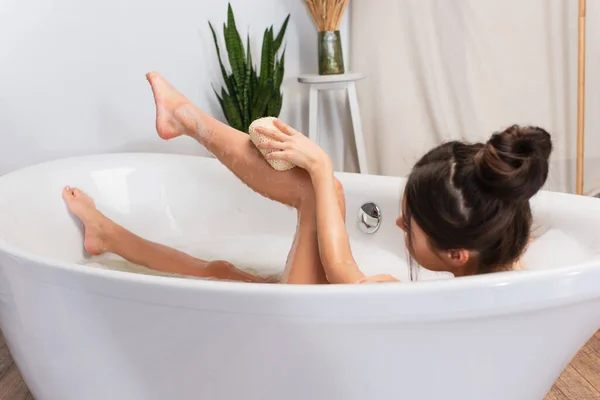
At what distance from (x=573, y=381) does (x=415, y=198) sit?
2.44ft

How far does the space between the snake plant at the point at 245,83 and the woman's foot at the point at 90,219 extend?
754mm

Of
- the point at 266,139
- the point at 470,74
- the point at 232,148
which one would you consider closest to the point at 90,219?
the point at 232,148

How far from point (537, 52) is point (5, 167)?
1754mm

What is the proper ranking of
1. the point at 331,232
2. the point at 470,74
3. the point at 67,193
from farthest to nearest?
the point at 470,74 → the point at 67,193 → the point at 331,232

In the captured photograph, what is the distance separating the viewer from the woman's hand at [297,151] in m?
1.36

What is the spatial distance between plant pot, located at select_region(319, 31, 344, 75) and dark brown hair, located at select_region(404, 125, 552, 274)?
1496mm

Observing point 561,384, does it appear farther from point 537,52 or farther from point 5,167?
point 5,167

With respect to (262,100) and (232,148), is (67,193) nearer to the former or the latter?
(232,148)

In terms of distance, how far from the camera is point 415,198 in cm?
119

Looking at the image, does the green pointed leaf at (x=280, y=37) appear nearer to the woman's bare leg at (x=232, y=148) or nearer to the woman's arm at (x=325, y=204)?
the woman's bare leg at (x=232, y=148)

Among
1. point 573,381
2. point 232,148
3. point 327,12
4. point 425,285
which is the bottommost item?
point 573,381

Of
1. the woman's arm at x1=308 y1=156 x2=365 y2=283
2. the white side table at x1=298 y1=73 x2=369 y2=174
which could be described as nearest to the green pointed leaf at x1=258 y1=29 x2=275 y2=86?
the white side table at x1=298 y1=73 x2=369 y2=174

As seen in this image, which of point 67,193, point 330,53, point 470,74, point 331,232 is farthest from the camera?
point 330,53

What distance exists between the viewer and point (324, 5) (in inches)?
104
